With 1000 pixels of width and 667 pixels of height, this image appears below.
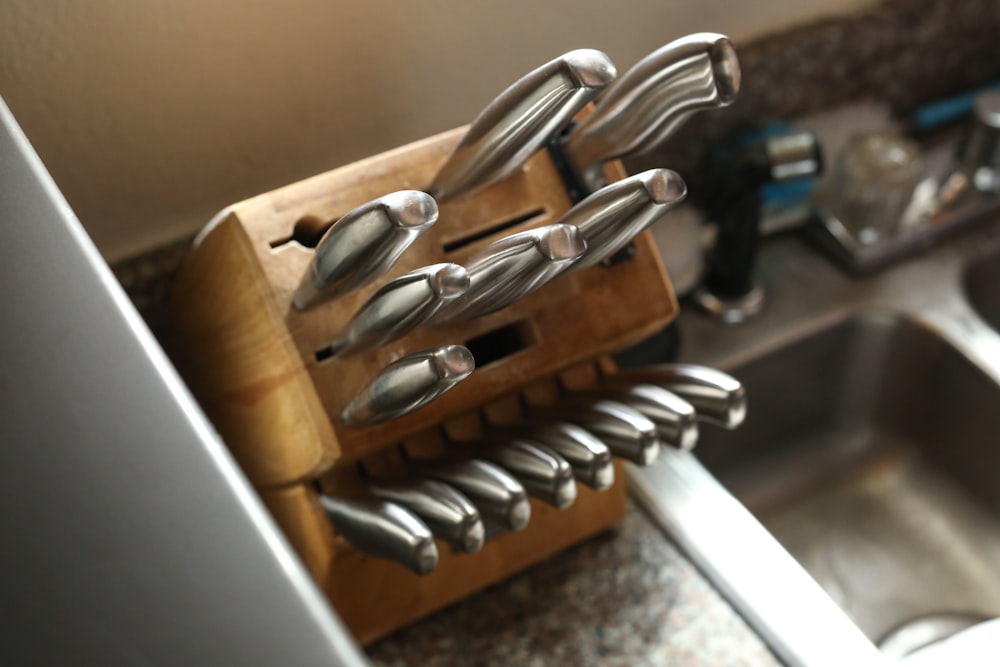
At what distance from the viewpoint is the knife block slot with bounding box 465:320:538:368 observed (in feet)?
1.75

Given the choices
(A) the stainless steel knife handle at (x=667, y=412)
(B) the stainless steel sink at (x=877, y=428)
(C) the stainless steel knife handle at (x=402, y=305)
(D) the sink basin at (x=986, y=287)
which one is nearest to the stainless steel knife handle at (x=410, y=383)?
(C) the stainless steel knife handle at (x=402, y=305)

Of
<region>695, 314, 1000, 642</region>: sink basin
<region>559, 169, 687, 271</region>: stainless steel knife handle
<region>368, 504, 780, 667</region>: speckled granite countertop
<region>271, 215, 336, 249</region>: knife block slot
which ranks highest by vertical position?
<region>271, 215, 336, 249</region>: knife block slot

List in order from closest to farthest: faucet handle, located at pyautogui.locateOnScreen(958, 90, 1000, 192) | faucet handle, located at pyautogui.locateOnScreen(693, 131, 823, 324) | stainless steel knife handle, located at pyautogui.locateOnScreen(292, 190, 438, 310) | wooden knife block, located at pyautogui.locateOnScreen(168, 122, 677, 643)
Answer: stainless steel knife handle, located at pyautogui.locateOnScreen(292, 190, 438, 310) < wooden knife block, located at pyautogui.locateOnScreen(168, 122, 677, 643) < faucet handle, located at pyautogui.locateOnScreen(693, 131, 823, 324) < faucet handle, located at pyautogui.locateOnScreen(958, 90, 1000, 192)

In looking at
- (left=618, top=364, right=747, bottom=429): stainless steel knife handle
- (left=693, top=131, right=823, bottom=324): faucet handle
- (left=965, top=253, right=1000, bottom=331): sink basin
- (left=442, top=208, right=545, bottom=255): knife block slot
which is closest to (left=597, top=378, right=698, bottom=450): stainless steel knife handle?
(left=618, top=364, right=747, bottom=429): stainless steel knife handle

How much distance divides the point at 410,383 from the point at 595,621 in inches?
9.0

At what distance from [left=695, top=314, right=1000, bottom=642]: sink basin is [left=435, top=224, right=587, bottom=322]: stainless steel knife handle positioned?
0.37 meters

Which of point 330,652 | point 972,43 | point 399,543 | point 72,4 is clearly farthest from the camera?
point 972,43

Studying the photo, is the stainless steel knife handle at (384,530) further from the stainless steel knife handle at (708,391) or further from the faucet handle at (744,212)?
the faucet handle at (744,212)

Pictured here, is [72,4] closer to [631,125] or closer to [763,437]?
[631,125]

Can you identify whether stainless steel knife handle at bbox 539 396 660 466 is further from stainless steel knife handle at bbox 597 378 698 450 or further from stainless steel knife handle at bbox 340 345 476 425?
stainless steel knife handle at bbox 340 345 476 425

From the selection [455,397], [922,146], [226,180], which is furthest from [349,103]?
[922,146]

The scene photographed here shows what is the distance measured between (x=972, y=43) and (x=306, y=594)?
2.90 feet

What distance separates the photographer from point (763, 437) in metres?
0.80

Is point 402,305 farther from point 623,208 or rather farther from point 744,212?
point 744,212
